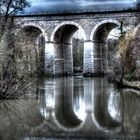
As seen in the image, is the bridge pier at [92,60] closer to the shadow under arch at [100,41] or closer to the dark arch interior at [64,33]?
the shadow under arch at [100,41]

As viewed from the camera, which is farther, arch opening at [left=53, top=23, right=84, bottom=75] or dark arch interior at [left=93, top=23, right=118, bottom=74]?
arch opening at [left=53, top=23, right=84, bottom=75]

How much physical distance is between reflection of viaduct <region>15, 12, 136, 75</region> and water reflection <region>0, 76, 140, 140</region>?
31.1 metres

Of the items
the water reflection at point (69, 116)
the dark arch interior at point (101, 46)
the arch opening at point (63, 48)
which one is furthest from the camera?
the arch opening at point (63, 48)

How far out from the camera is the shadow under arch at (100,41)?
55750mm

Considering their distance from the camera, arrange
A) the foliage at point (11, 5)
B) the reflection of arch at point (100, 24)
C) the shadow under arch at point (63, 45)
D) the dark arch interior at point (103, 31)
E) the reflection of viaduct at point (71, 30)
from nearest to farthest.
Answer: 1. the foliage at point (11, 5)
2. the reflection of arch at point (100, 24)
3. the reflection of viaduct at point (71, 30)
4. the dark arch interior at point (103, 31)
5. the shadow under arch at point (63, 45)

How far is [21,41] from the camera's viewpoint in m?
25.7

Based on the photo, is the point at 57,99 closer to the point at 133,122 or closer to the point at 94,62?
the point at 133,122

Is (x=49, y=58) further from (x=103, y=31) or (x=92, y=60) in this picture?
(x=103, y=31)

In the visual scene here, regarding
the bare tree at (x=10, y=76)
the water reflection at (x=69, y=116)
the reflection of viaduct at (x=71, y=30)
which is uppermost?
the reflection of viaduct at (x=71, y=30)

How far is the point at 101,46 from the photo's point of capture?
2319 inches

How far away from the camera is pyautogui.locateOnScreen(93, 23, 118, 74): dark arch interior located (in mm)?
56625

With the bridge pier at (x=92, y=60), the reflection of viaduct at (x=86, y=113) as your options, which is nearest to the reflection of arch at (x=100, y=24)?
the bridge pier at (x=92, y=60)

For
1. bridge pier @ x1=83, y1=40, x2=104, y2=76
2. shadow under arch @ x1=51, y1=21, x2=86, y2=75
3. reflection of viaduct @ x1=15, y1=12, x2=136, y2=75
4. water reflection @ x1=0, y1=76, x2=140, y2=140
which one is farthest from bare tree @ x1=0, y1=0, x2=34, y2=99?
shadow under arch @ x1=51, y1=21, x2=86, y2=75

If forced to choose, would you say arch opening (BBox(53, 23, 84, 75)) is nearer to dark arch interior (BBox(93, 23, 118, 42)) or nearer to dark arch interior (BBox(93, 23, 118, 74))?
dark arch interior (BBox(93, 23, 118, 42))
